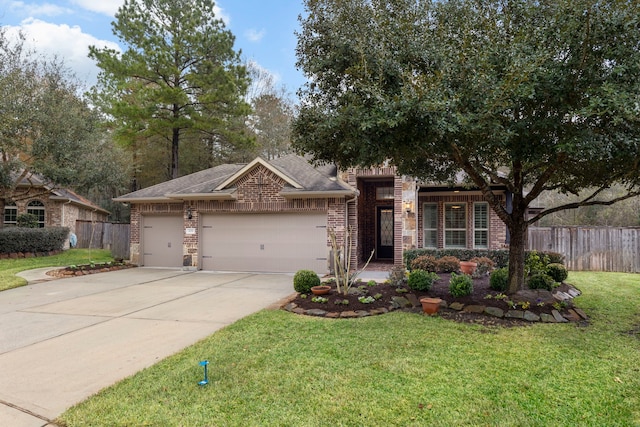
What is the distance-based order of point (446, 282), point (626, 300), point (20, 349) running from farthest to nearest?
point (446, 282) → point (626, 300) → point (20, 349)

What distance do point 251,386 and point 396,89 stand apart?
14.4ft

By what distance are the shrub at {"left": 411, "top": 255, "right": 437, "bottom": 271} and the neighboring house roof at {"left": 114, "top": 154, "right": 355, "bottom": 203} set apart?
2741 millimetres

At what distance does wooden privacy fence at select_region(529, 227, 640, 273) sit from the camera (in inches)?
510

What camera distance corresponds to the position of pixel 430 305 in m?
6.73

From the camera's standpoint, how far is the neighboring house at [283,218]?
12391 mm

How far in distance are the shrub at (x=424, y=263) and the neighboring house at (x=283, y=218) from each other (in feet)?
4.97

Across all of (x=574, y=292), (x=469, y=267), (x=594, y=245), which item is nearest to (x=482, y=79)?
(x=574, y=292)

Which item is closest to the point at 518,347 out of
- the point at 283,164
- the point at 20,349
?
the point at 20,349

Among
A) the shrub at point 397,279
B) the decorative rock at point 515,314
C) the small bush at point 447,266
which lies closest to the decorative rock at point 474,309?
the decorative rock at point 515,314

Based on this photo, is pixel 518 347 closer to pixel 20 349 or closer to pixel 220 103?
pixel 20 349

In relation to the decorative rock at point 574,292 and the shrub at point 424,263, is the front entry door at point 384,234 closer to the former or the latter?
the shrub at point 424,263

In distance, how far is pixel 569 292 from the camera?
852 cm

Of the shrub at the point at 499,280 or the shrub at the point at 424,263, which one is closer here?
the shrub at the point at 499,280

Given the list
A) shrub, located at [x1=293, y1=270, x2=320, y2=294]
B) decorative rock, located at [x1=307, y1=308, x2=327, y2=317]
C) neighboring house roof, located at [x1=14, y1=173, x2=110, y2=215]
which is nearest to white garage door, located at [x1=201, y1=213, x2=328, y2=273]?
shrub, located at [x1=293, y1=270, x2=320, y2=294]
